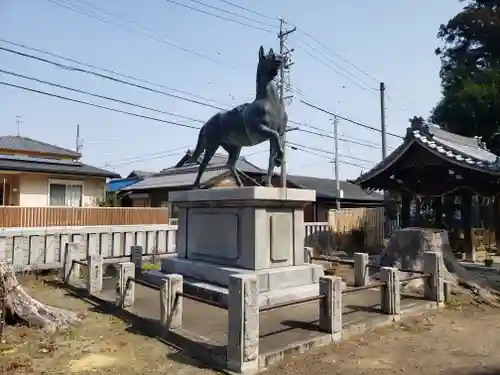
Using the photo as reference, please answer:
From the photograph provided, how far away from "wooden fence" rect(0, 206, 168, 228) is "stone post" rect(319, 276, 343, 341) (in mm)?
12533

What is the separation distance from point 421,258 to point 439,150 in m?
5.40

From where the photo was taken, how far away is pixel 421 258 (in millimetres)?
11250

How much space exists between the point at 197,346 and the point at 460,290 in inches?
283

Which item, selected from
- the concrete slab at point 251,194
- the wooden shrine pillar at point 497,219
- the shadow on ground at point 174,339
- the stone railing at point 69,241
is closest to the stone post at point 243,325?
the shadow on ground at point 174,339

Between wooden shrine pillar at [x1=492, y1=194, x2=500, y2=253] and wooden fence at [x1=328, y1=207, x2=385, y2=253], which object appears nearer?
wooden shrine pillar at [x1=492, y1=194, x2=500, y2=253]

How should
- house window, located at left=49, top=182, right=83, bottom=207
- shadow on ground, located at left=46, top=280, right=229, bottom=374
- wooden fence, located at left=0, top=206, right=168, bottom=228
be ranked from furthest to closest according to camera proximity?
1. house window, located at left=49, top=182, right=83, bottom=207
2. wooden fence, located at left=0, top=206, right=168, bottom=228
3. shadow on ground, located at left=46, top=280, right=229, bottom=374

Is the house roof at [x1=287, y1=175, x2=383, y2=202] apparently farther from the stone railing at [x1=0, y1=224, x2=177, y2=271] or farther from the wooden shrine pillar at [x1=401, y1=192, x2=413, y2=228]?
the stone railing at [x1=0, y1=224, x2=177, y2=271]

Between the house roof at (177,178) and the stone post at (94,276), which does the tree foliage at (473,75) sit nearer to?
the house roof at (177,178)

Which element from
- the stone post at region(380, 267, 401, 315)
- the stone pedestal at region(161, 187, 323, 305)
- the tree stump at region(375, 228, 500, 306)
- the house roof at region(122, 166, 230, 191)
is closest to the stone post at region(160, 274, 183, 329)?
the stone pedestal at region(161, 187, 323, 305)

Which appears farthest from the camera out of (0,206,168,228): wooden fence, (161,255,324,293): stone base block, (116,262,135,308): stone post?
(0,206,168,228): wooden fence

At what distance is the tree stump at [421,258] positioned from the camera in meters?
10.3

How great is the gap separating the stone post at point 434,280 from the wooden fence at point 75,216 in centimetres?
1223

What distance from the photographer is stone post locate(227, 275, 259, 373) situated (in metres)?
5.32

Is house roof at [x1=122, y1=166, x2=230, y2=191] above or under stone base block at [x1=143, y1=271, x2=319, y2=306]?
above
